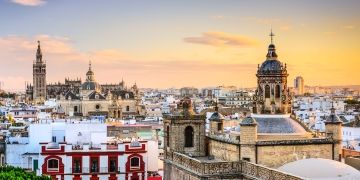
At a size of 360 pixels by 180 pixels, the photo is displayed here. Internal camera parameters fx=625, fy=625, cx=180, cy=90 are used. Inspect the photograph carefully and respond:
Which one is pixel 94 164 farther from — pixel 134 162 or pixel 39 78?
pixel 39 78

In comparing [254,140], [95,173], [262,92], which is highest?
[262,92]

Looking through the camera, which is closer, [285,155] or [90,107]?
[285,155]

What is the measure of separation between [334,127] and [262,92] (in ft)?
11.6

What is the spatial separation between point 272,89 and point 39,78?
114864 millimetres

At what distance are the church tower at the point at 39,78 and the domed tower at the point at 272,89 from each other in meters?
112

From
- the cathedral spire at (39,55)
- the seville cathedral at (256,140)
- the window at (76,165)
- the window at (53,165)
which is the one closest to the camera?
the seville cathedral at (256,140)

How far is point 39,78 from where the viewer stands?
137 metres

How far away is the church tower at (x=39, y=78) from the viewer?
137 metres

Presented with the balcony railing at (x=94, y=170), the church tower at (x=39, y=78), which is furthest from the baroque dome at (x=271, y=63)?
the church tower at (x=39, y=78)

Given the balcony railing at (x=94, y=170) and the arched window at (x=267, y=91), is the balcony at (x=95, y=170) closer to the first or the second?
the balcony railing at (x=94, y=170)

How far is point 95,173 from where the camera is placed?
3331 centimetres

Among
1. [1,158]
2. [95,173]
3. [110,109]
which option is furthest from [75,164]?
[110,109]

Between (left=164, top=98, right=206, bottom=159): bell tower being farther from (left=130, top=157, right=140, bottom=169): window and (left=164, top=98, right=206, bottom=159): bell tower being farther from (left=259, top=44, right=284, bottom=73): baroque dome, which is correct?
(left=130, top=157, right=140, bottom=169): window

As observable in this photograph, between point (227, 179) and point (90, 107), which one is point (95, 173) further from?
point (90, 107)
